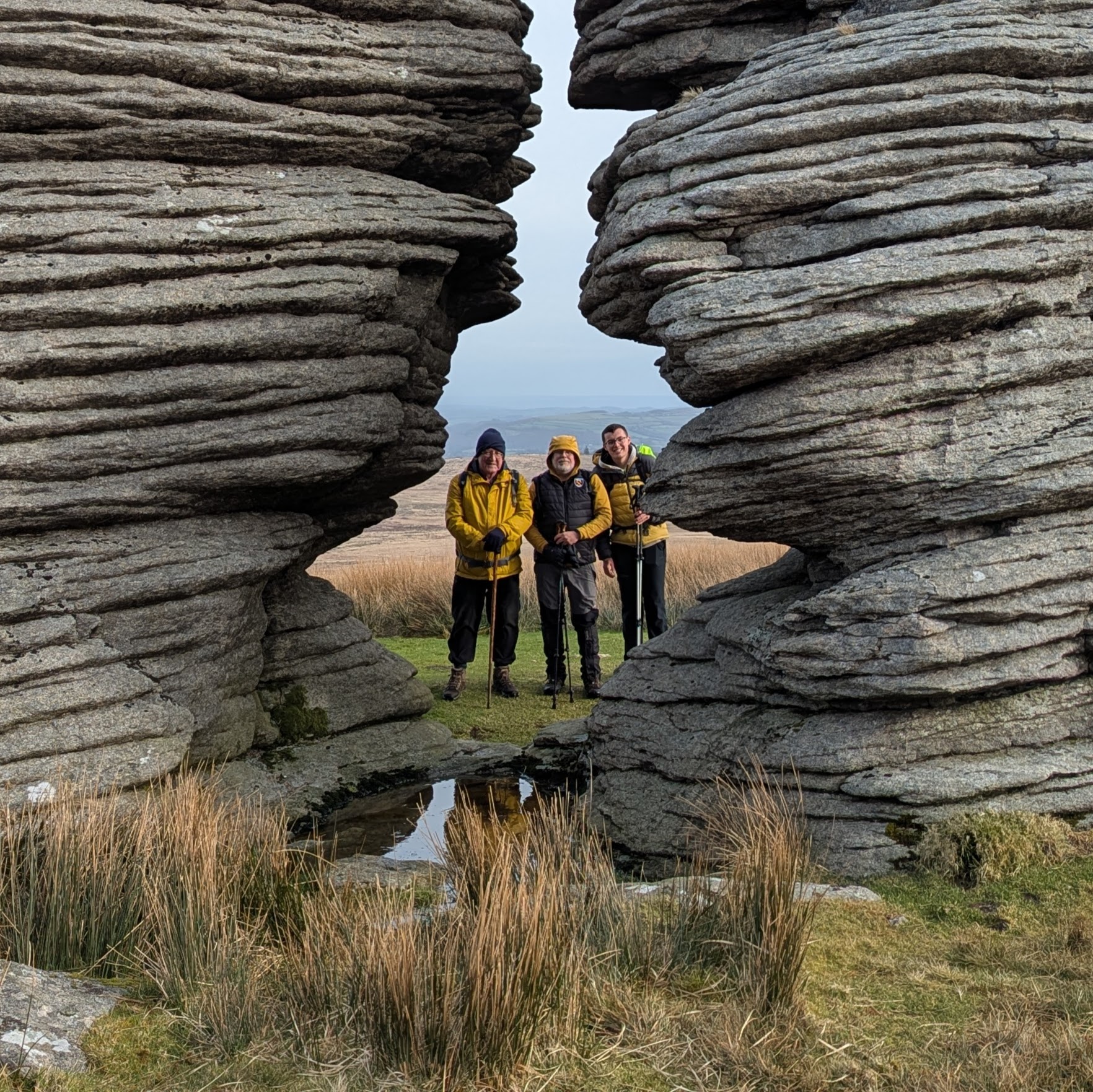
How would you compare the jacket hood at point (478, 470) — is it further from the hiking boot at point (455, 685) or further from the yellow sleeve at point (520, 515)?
the hiking boot at point (455, 685)

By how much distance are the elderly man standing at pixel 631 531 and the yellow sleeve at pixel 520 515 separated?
3.45ft

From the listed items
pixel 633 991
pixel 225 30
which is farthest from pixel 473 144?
pixel 633 991

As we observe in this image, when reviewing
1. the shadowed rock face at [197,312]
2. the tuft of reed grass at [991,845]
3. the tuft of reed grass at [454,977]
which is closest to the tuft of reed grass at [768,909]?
the tuft of reed grass at [454,977]

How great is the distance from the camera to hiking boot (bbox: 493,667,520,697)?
16.7m

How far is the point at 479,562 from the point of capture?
1578 centimetres

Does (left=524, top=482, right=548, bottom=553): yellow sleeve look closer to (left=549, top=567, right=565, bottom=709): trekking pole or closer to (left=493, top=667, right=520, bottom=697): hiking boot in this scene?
(left=549, top=567, right=565, bottom=709): trekking pole

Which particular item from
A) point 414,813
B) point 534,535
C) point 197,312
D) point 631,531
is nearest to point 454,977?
point 414,813

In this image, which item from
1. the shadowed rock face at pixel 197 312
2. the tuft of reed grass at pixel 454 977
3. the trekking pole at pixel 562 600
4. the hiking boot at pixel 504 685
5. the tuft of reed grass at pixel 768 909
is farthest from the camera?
the hiking boot at pixel 504 685

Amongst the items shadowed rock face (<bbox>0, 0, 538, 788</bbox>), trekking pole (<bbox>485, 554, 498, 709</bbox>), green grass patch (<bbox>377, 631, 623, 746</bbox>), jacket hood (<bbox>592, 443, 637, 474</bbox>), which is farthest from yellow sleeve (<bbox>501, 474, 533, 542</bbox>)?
shadowed rock face (<bbox>0, 0, 538, 788</bbox>)

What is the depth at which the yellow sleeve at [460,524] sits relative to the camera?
15.6m

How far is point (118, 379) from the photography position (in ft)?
36.8

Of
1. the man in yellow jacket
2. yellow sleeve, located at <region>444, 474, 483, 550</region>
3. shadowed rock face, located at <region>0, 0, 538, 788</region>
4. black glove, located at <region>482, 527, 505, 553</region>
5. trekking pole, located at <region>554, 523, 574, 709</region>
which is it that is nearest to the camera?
shadowed rock face, located at <region>0, 0, 538, 788</region>

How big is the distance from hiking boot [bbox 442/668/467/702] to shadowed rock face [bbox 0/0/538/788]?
2623 mm

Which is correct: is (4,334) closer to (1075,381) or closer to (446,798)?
(446,798)
